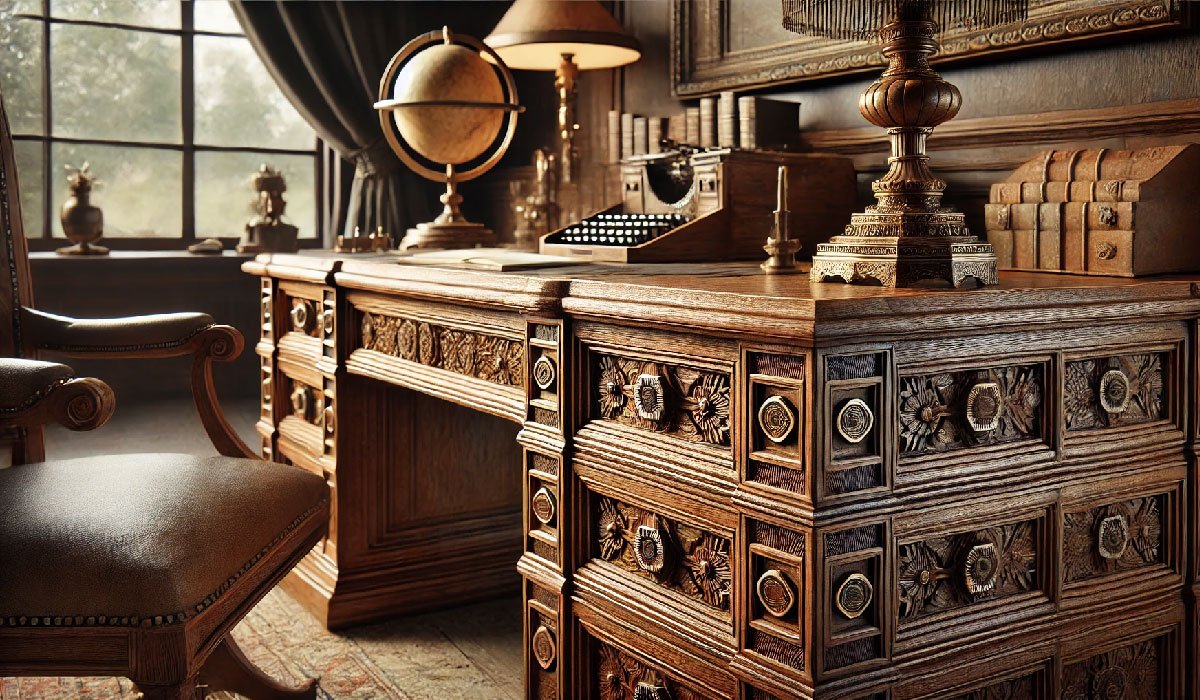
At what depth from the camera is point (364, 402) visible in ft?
10.1

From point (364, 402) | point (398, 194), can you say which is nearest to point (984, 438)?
point (364, 402)

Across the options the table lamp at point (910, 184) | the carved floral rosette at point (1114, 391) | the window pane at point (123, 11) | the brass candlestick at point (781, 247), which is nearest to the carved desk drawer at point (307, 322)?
the brass candlestick at point (781, 247)

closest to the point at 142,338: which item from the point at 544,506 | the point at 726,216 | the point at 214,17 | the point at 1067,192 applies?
the point at 544,506

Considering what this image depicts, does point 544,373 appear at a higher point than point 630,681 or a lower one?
higher

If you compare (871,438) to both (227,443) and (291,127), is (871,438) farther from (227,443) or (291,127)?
(291,127)

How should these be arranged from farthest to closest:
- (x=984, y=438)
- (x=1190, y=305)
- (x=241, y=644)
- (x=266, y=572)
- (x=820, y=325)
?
(x=241, y=644)
(x=266, y=572)
(x=1190, y=305)
(x=984, y=438)
(x=820, y=325)

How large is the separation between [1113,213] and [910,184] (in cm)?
43

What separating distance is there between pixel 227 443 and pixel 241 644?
0.76 meters

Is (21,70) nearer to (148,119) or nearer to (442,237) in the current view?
(148,119)

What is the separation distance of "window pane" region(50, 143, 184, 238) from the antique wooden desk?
319 centimetres

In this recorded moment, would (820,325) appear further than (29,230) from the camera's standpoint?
No

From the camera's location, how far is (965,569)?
1626mm

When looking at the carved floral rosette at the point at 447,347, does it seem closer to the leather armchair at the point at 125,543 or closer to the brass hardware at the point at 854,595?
the leather armchair at the point at 125,543

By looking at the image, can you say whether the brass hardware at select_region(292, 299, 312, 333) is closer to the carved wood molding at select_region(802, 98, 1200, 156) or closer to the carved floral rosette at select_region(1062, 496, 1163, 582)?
the carved wood molding at select_region(802, 98, 1200, 156)
